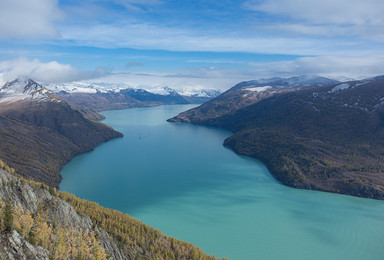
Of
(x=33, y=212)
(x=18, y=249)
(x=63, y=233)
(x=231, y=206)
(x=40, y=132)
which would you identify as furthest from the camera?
(x=40, y=132)

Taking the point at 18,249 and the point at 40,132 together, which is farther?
the point at 40,132

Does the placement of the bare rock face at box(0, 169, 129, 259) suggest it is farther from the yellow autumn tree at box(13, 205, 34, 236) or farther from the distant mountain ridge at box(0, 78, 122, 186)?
the distant mountain ridge at box(0, 78, 122, 186)

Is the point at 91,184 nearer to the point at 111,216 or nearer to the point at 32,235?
the point at 111,216

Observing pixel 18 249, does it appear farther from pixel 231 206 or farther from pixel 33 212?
pixel 231 206

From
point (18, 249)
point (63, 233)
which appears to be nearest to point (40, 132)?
point (63, 233)

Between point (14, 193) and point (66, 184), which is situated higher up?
point (14, 193)

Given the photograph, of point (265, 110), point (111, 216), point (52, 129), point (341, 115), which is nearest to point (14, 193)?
point (111, 216)
